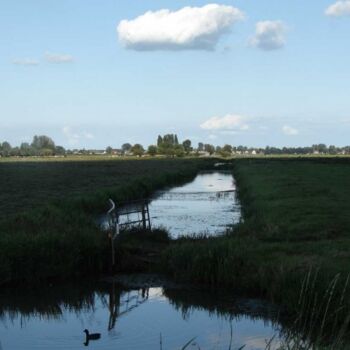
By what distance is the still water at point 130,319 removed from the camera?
9.80m

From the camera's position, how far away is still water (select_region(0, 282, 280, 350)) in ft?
32.2

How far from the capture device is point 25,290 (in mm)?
12859

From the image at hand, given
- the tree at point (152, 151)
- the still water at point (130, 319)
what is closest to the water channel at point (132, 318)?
the still water at point (130, 319)

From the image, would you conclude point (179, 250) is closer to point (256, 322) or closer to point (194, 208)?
point (256, 322)

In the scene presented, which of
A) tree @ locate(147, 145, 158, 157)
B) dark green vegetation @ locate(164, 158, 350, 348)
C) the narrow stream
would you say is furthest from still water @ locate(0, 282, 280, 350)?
tree @ locate(147, 145, 158, 157)

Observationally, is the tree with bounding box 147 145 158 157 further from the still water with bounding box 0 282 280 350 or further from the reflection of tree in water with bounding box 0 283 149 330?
the still water with bounding box 0 282 280 350

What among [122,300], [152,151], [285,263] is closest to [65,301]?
[122,300]

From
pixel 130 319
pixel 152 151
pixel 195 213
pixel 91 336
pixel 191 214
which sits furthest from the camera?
pixel 152 151

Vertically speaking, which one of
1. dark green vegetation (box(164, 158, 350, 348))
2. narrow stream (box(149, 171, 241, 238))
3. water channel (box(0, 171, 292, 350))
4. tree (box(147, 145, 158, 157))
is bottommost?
water channel (box(0, 171, 292, 350))

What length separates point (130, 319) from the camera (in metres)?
11.2

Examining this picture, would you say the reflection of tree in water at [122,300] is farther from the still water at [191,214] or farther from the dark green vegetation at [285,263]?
the still water at [191,214]

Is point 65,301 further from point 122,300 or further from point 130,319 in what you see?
point 130,319

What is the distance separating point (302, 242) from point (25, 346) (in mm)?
8152

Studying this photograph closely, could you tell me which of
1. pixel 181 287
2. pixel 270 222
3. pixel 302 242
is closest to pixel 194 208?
pixel 270 222
